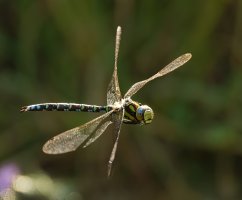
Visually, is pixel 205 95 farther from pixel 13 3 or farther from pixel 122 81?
pixel 13 3

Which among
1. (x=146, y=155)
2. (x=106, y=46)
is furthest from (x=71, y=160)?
(x=106, y=46)

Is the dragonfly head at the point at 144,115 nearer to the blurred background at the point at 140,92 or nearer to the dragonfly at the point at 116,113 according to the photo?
the dragonfly at the point at 116,113

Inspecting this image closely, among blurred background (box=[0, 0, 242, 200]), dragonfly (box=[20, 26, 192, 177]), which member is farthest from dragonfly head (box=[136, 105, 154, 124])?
blurred background (box=[0, 0, 242, 200])

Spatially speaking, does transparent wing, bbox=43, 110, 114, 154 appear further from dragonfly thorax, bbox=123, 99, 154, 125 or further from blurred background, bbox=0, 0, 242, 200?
blurred background, bbox=0, 0, 242, 200

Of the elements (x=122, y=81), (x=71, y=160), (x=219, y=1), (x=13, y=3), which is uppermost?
(x=13, y=3)

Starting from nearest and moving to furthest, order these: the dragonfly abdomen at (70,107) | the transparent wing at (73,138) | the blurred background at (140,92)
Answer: the transparent wing at (73,138) → the dragonfly abdomen at (70,107) → the blurred background at (140,92)

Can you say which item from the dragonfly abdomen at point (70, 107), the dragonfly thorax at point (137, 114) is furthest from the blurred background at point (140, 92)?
the dragonfly thorax at point (137, 114)

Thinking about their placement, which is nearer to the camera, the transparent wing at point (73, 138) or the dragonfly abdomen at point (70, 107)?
the transparent wing at point (73, 138)
